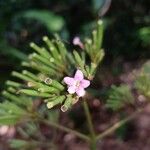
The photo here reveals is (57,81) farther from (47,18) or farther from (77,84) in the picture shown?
(47,18)

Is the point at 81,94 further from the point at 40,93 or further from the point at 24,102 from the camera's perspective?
the point at 24,102

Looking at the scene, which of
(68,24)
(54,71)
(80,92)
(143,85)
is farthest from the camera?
(68,24)

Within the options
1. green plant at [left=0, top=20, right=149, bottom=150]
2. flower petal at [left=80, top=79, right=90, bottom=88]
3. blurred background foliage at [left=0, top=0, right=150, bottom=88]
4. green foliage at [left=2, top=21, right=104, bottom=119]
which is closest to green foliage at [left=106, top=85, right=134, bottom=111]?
green plant at [left=0, top=20, right=149, bottom=150]

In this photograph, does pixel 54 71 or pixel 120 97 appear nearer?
pixel 54 71

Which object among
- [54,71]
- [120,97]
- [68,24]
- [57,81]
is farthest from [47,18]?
[57,81]

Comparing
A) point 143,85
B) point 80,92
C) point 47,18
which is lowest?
point 80,92

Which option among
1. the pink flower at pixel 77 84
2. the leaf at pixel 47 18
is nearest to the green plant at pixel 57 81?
the pink flower at pixel 77 84

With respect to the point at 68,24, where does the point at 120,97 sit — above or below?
below
